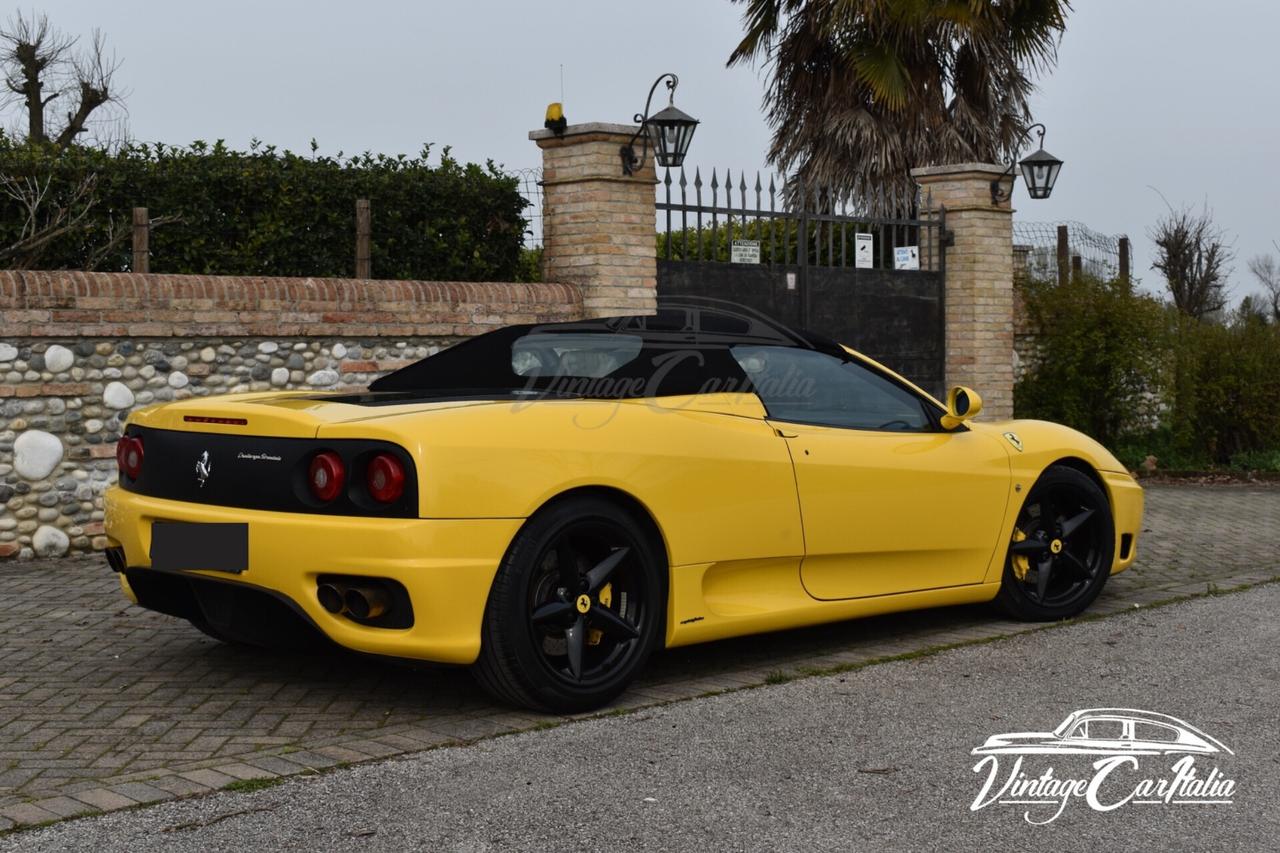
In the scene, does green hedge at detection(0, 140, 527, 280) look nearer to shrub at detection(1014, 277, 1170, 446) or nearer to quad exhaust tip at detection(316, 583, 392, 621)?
quad exhaust tip at detection(316, 583, 392, 621)

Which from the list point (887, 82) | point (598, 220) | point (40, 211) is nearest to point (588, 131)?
point (598, 220)

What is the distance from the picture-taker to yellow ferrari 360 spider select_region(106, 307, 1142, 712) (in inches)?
192

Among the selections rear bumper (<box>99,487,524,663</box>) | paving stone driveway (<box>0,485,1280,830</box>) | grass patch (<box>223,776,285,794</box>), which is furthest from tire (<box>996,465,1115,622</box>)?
grass patch (<box>223,776,285,794</box>)

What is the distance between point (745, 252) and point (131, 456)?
8853 mm

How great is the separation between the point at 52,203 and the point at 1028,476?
6.73 metres

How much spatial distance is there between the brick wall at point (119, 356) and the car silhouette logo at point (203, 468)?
169 inches

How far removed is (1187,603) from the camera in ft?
24.7

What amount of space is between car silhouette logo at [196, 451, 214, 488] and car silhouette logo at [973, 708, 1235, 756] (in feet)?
8.77

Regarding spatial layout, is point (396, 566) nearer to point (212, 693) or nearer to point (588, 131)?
point (212, 693)

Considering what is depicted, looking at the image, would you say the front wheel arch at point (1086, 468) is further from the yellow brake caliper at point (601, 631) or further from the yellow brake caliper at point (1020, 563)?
the yellow brake caliper at point (601, 631)

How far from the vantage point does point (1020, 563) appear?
689cm

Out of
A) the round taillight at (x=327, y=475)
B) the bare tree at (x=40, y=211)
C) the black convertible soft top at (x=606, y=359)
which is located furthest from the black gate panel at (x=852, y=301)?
the round taillight at (x=327, y=475)

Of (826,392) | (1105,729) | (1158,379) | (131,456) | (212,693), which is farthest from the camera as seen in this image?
(1158,379)

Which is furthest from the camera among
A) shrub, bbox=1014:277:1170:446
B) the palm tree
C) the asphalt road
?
the palm tree
